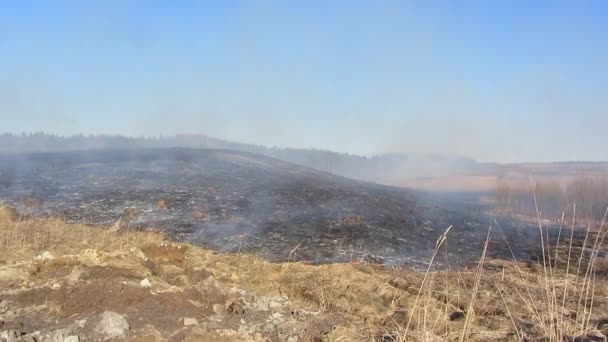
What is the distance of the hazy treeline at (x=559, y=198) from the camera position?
51.9 ft

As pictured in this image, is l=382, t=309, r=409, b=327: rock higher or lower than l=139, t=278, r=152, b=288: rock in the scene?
lower

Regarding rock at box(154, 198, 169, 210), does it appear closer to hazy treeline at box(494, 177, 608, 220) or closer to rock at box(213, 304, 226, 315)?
rock at box(213, 304, 226, 315)

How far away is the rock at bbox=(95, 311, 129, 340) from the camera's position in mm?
3979

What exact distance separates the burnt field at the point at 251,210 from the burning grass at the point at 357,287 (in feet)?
4.58

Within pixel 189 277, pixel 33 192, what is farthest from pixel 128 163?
pixel 189 277

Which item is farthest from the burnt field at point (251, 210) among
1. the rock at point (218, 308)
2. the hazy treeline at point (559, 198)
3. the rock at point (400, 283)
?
Answer: the hazy treeline at point (559, 198)

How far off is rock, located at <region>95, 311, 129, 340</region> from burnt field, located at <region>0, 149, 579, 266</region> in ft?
12.6

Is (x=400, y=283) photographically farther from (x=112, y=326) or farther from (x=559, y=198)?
(x=559, y=198)

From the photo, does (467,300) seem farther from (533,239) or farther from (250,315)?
(533,239)

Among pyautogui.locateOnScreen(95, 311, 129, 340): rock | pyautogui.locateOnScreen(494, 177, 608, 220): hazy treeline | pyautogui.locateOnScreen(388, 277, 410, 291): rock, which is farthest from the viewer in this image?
pyautogui.locateOnScreen(494, 177, 608, 220): hazy treeline

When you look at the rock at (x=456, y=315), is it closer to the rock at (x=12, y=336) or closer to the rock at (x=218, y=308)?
the rock at (x=218, y=308)

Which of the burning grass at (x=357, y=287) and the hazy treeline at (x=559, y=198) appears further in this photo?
the hazy treeline at (x=559, y=198)

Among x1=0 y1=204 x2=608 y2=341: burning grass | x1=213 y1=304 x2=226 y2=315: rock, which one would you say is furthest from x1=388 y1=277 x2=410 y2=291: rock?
x1=213 y1=304 x2=226 y2=315: rock

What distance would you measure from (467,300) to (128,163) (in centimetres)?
1288
